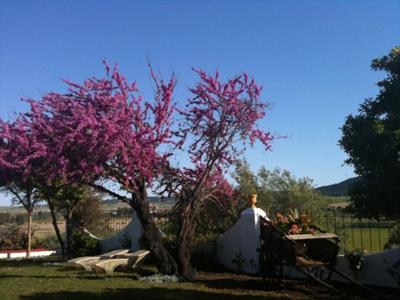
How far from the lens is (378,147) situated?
10984mm

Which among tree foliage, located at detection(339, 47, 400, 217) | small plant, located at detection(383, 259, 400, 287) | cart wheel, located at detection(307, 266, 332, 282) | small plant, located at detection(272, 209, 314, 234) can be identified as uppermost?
tree foliage, located at detection(339, 47, 400, 217)

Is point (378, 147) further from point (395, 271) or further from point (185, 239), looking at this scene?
point (185, 239)

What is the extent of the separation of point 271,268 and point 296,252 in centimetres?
95

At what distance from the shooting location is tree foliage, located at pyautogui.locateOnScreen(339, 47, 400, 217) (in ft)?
35.0

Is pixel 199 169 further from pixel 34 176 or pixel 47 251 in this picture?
pixel 47 251

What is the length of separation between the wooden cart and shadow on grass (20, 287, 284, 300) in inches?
40.2

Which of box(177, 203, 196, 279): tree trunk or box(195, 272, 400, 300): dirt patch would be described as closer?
box(195, 272, 400, 300): dirt patch

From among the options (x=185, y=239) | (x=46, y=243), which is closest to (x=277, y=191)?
(x=185, y=239)

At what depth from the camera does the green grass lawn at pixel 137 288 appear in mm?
9476

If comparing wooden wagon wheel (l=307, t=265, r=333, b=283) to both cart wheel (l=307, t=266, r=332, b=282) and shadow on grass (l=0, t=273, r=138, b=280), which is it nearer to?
cart wheel (l=307, t=266, r=332, b=282)

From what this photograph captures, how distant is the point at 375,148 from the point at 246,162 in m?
7.77

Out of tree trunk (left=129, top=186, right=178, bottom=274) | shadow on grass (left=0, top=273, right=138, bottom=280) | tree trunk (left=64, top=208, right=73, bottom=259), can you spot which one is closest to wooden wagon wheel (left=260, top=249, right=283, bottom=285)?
tree trunk (left=129, top=186, right=178, bottom=274)

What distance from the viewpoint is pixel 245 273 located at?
13.3m

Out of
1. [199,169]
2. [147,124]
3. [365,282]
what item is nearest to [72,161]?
[147,124]
